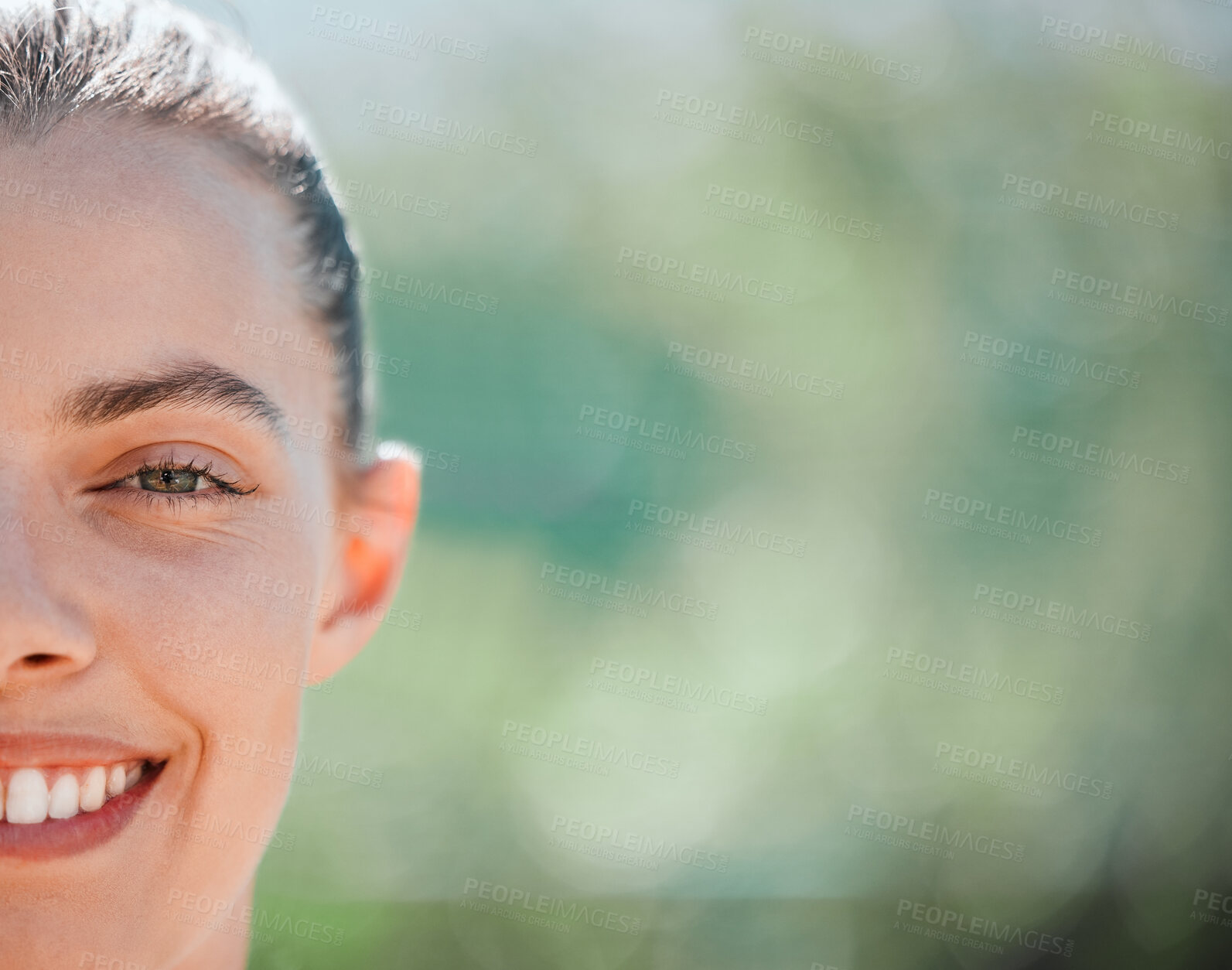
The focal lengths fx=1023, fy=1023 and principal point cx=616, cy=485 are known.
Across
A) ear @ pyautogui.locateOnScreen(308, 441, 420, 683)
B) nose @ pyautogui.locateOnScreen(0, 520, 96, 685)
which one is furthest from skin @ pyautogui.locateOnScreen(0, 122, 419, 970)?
ear @ pyautogui.locateOnScreen(308, 441, 420, 683)

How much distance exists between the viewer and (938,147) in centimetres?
338

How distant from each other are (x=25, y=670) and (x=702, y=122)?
289 cm

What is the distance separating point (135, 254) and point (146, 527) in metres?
0.26

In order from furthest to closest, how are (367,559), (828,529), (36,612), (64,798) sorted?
(828,529), (367,559), (64,798), (36,612)

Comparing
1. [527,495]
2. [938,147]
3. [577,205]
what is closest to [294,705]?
[527,495]

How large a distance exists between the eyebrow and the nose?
10 cm

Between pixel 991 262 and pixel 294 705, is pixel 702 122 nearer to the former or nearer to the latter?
pixel 991 262

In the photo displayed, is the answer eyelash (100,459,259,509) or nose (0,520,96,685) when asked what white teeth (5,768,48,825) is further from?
eyelash (100,459,259,509)

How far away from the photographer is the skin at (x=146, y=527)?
90cm

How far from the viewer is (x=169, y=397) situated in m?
0.96

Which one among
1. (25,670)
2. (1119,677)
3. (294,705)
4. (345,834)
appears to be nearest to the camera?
(25,670)

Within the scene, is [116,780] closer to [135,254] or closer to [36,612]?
[36,612]

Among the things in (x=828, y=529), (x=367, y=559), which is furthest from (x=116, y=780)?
(x=828, y=529)

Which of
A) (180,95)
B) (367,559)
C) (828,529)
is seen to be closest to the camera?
(180,95)
